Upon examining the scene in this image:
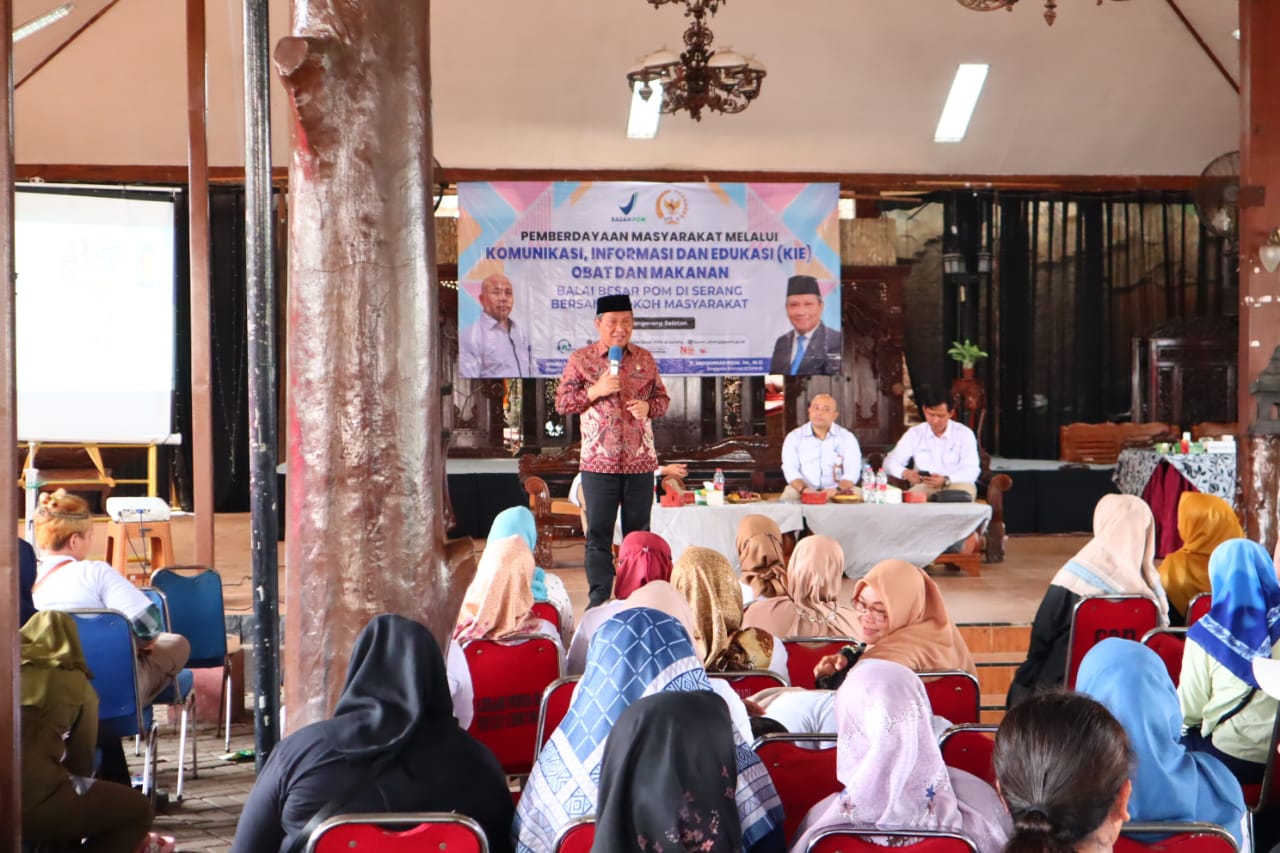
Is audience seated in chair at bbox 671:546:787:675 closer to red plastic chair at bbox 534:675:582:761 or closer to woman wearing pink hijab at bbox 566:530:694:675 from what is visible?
woman wearing pink hijab at bbox 566:530:694:675

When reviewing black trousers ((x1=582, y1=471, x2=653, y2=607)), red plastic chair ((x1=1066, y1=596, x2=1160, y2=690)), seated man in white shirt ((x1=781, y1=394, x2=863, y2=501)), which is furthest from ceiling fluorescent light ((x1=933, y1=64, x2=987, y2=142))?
red plastic chair ((x1=1066, y1=596, x2=1160, y2=690))

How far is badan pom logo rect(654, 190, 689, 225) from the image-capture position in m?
10.2

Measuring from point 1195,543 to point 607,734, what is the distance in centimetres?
334

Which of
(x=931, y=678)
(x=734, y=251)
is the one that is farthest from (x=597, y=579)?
(x=734, y=251)

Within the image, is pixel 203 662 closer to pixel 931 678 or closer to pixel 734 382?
pixel 931 678

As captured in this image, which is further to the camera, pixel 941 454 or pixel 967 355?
pixel 967 355

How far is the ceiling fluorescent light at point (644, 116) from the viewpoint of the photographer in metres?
10.2

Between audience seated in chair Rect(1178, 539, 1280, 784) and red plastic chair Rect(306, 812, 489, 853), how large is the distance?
195 cm

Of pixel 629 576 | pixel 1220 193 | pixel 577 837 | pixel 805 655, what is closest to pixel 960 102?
pixel 1220 193

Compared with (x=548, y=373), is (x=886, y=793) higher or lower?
lower

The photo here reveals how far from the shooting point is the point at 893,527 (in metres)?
7.57

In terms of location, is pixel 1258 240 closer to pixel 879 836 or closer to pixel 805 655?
pixel 805 655

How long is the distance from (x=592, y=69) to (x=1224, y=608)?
7534 millimetres

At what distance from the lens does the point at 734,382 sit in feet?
38.7
